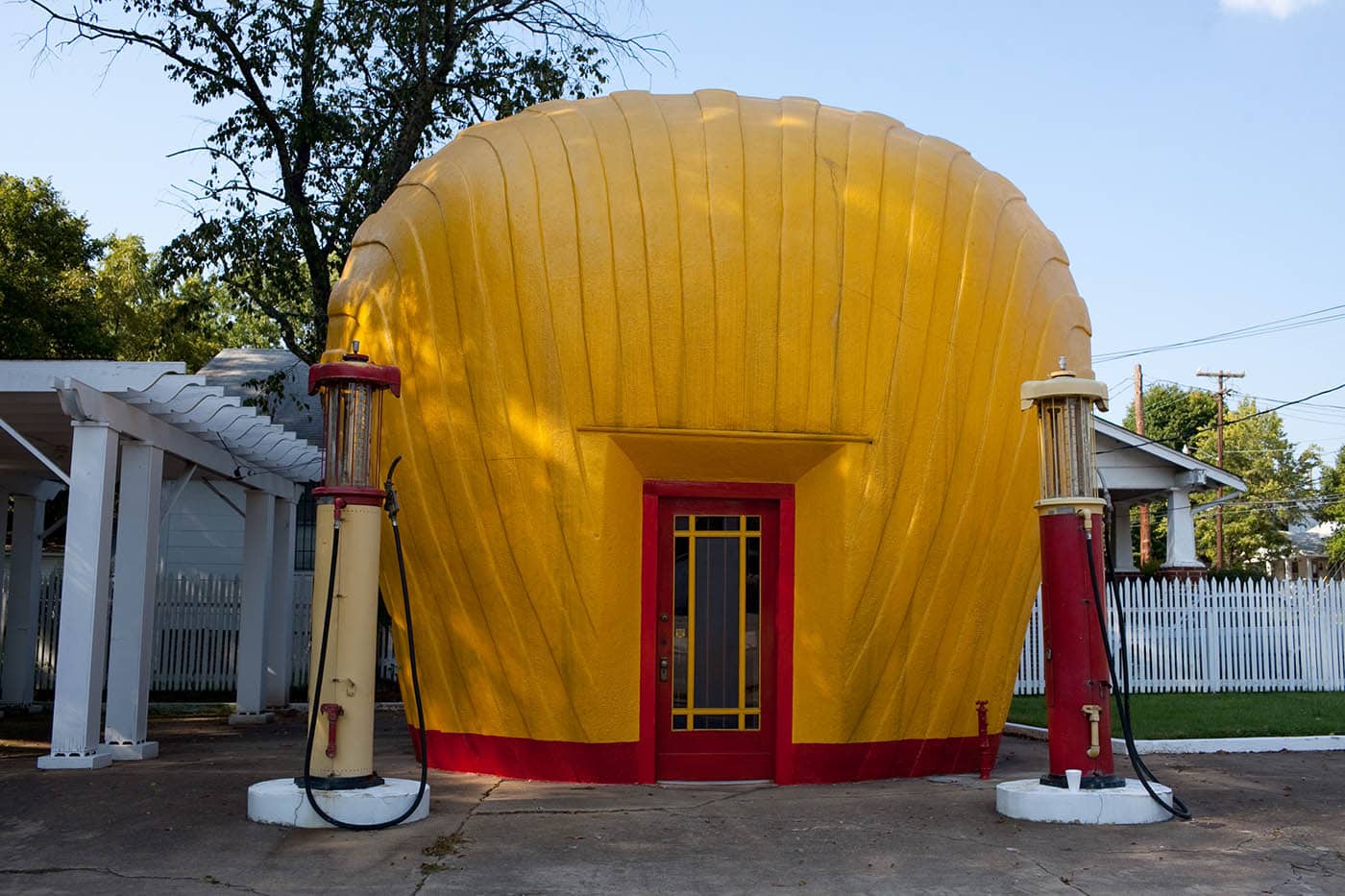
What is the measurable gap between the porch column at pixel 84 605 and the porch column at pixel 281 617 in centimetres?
559

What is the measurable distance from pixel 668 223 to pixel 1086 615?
3.89 meters

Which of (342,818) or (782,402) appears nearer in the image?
(342,818)

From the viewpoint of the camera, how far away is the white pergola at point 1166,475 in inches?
765

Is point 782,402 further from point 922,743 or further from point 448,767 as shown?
point 448,767

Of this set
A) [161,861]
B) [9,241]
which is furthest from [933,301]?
[9,241]

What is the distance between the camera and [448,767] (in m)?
9.19

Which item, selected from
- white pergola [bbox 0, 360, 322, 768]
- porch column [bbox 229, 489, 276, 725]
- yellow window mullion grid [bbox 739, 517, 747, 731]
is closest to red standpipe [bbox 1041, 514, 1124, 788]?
yellow window mullion grid [bbox 739, 517, 747, 731]

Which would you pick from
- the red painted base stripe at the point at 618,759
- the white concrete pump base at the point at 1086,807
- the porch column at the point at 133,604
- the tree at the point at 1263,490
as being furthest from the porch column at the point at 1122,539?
the tree at the point at 1263,490

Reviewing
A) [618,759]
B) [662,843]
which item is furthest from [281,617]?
[662,843]

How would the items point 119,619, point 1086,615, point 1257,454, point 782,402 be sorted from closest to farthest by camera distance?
point 1086,615, point 782,402, point 119,619, point 1257,454

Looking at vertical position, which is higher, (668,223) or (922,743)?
(668,223)

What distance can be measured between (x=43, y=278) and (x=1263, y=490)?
134 ft

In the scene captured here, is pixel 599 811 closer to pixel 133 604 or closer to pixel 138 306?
Result: pixel 133 604

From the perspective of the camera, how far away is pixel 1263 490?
148ft
